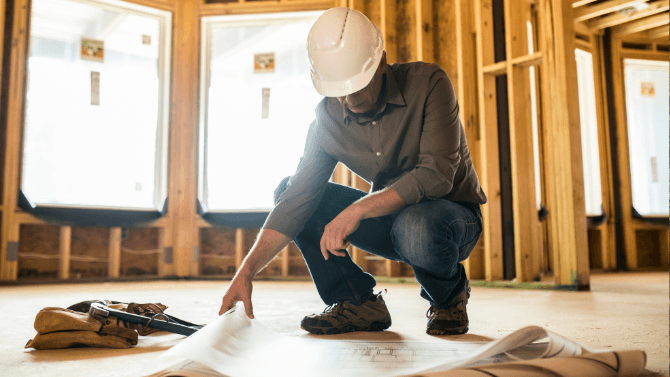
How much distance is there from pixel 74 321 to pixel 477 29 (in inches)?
132

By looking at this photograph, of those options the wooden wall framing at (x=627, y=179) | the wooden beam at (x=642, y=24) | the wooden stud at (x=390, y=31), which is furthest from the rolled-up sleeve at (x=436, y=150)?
the wooden beam at (x=642, y=24)

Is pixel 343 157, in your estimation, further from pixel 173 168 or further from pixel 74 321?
pixel 173 168

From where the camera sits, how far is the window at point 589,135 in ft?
18.5

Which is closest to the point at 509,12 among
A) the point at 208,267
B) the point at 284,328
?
the point at 284,328

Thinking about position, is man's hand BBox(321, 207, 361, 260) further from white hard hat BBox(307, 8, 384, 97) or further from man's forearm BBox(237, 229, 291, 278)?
white hard hat BBox(307, 8, 384, 97)

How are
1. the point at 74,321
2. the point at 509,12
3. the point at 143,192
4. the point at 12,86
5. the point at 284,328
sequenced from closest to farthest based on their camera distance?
the point at 74,321, the point at 284,328, the point at 509,12, the point at 12,86, the point at 143,192

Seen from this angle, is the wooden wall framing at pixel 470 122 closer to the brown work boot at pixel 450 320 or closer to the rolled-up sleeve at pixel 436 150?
the brown work boot at pixel 450 320

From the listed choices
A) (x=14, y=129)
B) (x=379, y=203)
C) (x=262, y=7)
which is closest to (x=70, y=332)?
(x=379, y=203)

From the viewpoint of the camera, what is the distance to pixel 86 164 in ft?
13.7

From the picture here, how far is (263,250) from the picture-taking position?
1.39 meters

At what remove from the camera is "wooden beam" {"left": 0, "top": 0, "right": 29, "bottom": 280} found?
12.5ft

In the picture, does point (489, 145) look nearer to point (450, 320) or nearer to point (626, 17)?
point (450, 320)

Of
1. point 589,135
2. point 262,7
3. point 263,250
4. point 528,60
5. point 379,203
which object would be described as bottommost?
point 263,250

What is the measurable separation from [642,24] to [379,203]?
5861mm
